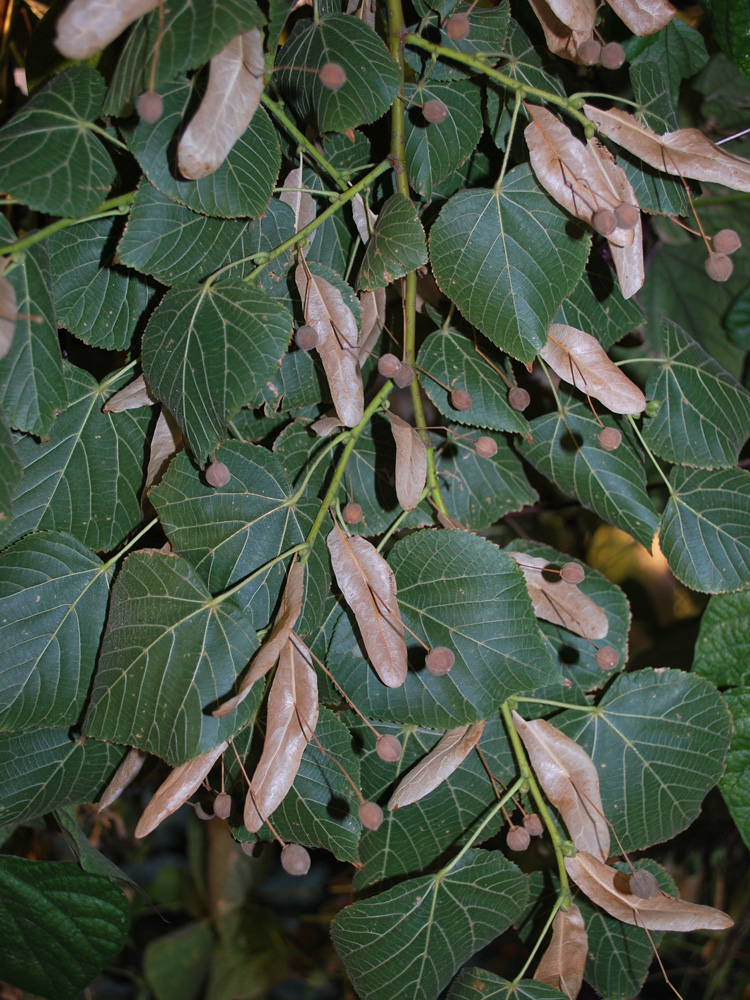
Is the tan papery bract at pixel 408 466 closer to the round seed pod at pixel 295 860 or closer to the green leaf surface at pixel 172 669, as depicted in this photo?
the green leaf surface at pixel 172 669

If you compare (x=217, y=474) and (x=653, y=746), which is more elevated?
(x=217, y=474)

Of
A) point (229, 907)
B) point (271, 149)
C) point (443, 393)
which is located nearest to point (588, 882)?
point (443, 393)

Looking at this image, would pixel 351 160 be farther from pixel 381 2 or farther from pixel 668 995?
pixel 668 995

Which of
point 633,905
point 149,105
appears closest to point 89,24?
point 149,105

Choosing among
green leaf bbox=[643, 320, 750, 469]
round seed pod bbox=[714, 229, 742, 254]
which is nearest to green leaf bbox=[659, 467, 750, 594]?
green leaf bbox=[643, 320, 750, 469]

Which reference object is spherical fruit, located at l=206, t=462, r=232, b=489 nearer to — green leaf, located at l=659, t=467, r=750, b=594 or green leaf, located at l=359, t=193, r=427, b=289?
green leaf, located at l=359, t=193, r=427, b=289

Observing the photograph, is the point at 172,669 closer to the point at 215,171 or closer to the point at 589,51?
the point at 215,171

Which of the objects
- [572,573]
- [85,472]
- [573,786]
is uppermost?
[85,472]
